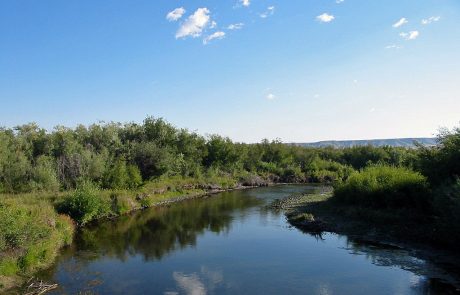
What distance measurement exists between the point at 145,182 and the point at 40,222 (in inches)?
953

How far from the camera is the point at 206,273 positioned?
761 inches

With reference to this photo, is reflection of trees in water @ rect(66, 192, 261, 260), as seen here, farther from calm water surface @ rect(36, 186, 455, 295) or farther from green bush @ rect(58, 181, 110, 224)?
green bush @ rect(58, 181, 110, 224)

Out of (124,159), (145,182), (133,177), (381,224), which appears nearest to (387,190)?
(381,224)

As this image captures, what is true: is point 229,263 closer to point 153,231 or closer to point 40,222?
point 153,231

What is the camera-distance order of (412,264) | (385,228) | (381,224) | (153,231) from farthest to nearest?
(153,231)
(381,224)
(385,228)
(412,264)

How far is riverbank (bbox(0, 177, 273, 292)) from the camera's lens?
1802cm

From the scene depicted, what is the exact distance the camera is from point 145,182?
4662 cm

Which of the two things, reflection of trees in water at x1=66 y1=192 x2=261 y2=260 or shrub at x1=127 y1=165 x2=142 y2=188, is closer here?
reflection of trees in water at x1=66 y1=192 x2=261 y2=260

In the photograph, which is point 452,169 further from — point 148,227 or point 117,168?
point 117,168

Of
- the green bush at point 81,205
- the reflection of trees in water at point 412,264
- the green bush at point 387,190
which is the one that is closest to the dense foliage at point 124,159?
the green bush at point 387,190

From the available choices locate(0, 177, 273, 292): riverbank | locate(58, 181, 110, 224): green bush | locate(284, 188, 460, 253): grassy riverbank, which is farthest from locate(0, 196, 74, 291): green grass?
locate(284, 188, 460, 253): grassy riverbank

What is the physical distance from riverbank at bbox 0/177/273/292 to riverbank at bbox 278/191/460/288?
50.1 ft

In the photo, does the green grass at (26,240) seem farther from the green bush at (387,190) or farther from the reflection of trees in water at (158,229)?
the green bush at (387,190)

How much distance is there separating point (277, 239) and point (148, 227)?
33.8 ft
